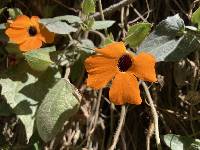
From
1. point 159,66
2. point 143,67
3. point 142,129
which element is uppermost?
point 143,67

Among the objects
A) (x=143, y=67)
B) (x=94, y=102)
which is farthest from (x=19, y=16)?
(x=143, y=67)

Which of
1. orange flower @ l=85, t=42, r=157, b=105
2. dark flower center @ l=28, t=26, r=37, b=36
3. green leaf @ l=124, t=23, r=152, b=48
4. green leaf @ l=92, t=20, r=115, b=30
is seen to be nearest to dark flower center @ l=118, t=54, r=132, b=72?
orange flower @ l=85, t=42, r=157, b=105

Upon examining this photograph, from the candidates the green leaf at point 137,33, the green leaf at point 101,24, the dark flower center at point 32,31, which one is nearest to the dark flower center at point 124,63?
the green leaf at point 137,33

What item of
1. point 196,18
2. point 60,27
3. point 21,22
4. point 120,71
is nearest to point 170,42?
point 196,18

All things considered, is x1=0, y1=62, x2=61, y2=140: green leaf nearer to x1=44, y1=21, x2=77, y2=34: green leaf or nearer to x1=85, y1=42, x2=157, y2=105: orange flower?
x1=44, y1=21, x2=77, y2=34: green leaf

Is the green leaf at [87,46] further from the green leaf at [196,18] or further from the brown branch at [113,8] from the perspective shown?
the green leaf at [196,18]

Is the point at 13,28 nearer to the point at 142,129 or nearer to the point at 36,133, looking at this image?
the point at 36,133
